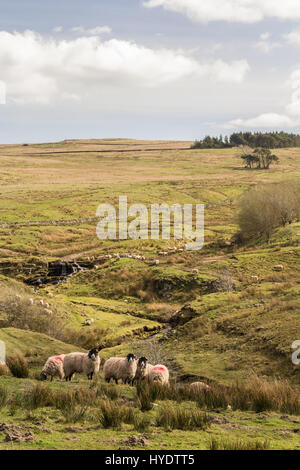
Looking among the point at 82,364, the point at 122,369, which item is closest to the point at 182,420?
the point at 122,369

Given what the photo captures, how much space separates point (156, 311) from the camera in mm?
37938

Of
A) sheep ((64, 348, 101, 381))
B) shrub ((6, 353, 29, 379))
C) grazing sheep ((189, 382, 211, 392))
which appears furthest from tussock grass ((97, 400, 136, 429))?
sheep ((64, 348, 101, 381))

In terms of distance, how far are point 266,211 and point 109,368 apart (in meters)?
45.7

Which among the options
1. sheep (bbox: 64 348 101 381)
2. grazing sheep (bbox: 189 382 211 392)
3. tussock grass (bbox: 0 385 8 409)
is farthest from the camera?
sheep (bbox: 64 348 101 381)

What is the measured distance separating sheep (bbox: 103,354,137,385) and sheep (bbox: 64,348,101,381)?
640 mm

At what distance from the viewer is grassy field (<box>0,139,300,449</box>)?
9.87 meters

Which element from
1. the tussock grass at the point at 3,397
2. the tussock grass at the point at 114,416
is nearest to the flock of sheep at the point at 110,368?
the tussock grass at the point at 3,397

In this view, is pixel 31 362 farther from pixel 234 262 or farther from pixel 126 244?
pixel 126 244

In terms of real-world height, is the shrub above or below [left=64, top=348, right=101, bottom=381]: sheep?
above

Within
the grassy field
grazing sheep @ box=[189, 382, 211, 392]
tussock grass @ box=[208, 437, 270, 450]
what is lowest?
the grassy field

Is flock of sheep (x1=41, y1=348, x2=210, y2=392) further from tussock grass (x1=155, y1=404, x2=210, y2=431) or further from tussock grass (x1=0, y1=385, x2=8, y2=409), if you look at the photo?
tussock grass (x1=155, y1=404, x2=210, y2=431)

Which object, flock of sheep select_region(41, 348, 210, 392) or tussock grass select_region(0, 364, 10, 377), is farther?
flock of sheep select_region(41, 348, 210, 392)

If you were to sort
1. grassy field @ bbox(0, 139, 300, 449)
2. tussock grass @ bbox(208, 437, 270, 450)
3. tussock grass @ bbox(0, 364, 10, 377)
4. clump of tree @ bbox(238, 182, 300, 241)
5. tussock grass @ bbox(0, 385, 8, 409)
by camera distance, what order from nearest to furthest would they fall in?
tussock grass @ bbox(208, 437, 270, 450) → grassy field @ bbox(0, 139, 300, 449) → tussock grass @ bbox(0, 385, 8, 409) → tussock grass @ bbox(0, 364, 10, 377) → clump of tree @ bbox(238, 182, 300, 241)
